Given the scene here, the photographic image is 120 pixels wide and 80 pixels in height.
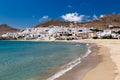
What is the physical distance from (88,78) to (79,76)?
3.30 ft

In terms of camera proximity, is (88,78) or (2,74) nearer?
(88,78)

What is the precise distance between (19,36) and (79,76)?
176656mm

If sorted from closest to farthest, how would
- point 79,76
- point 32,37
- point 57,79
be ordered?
point 57,79
point 79,76
point 32,37

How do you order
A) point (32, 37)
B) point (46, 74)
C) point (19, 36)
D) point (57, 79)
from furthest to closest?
point (19, 36) < point (32, 37) < point (46, 74) < point (57, 79)

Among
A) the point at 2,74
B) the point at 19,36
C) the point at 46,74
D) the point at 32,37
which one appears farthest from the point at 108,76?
the point at 19,36

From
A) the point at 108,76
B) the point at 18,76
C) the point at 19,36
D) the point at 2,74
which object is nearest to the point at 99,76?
the point at 108,76

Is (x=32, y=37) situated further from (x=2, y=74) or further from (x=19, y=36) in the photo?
(x=2, y=74)

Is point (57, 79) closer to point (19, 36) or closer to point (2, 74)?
point (2, 74)

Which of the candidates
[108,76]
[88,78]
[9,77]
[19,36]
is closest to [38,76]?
[9,77]

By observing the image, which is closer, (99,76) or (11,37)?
(99,76)

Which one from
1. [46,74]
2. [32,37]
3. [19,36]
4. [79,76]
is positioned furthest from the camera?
[19,36]

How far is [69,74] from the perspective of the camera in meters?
15.2

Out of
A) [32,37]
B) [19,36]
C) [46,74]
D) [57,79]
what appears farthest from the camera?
[19,36]

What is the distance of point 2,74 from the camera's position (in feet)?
51.5
